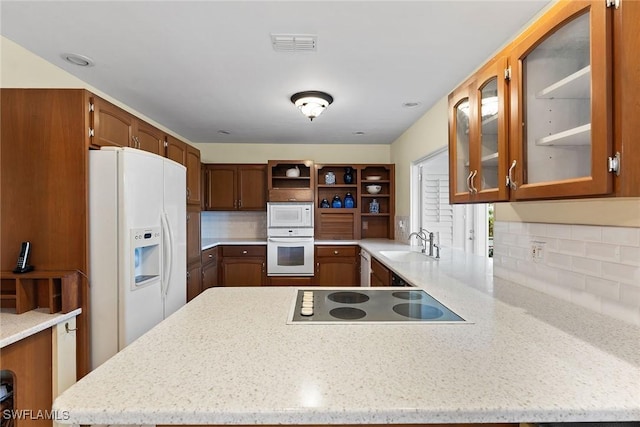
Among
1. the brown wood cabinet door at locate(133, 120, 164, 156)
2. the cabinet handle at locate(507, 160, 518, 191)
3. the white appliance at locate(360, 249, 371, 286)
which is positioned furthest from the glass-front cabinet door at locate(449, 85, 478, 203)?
the brown wood cabinet door at locate(133, 120, 164, 156)

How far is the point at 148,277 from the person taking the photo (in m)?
2.02

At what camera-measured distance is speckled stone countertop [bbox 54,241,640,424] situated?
58 cm

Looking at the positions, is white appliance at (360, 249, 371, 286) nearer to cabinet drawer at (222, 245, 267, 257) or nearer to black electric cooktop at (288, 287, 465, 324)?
cabinet drawer at (222, 245, 267, 257)

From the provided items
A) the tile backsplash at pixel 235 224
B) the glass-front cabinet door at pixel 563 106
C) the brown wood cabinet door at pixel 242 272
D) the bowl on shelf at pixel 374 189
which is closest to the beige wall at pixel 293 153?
the bowl on shelf at pixel 374 189

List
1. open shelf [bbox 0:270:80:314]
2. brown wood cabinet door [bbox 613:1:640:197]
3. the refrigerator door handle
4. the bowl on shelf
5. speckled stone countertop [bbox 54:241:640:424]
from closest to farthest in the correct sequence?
speckled stone countertop [bbox 54:241:640:424]
brown wood cabinet door [bbox 613:1:640:197]
open shelf [bbox 0:270:80:314]
the refrigerator door handle
the bowl on shelf

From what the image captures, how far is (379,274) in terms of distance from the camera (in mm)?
2719

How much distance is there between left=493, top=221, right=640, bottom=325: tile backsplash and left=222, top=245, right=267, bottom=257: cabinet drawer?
3.01 metres

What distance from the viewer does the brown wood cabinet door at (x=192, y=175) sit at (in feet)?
10.4

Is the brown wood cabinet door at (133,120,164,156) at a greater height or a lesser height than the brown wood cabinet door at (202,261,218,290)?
greater

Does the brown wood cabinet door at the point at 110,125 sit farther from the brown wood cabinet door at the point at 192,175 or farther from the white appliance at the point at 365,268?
the white appliance at the point at 365,268

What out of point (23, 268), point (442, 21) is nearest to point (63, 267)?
point (23, 268)

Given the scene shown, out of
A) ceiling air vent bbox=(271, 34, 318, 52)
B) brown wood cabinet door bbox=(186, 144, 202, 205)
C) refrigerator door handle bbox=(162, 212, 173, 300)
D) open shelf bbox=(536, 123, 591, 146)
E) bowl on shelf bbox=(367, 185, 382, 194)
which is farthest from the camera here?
bowl on shelf bbox=(367, 185, 382, 194)

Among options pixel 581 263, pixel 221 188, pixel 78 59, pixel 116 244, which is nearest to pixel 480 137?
pixel 581 263

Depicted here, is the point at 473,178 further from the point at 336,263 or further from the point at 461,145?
the point at 336,263
